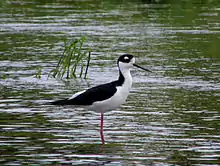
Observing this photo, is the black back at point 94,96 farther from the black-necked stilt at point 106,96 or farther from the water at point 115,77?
the water at point 115,77

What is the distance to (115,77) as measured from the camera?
20109 millimetres

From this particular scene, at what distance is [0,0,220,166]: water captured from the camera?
40.0 ft

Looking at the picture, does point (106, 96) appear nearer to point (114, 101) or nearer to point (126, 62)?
point (114, 101)

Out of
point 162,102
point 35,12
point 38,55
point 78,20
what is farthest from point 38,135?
point 35,12

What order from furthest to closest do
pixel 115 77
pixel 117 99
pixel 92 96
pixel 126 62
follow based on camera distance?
pixel 115 77 < pixel 126 62 < pixel 92 96 < pixel 117 99

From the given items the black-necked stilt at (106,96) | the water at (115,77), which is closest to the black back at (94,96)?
the black-necked stilt at (106,96)

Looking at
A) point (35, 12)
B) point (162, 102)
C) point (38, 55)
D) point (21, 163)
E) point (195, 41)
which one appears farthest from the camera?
point (35, 12)

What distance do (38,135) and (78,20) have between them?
63.2 feet

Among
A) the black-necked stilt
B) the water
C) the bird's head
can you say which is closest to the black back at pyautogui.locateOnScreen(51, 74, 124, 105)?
the black-necked stilt

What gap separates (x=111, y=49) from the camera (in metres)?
24.9

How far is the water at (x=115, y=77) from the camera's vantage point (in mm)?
12188

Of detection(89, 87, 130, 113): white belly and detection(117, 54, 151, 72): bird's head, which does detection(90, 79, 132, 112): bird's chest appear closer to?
detection(89, 87, 130, 113): white belly

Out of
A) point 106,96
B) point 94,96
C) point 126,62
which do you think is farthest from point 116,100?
point 126,62

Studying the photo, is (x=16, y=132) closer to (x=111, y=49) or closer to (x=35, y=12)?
(x=111, y=49)
